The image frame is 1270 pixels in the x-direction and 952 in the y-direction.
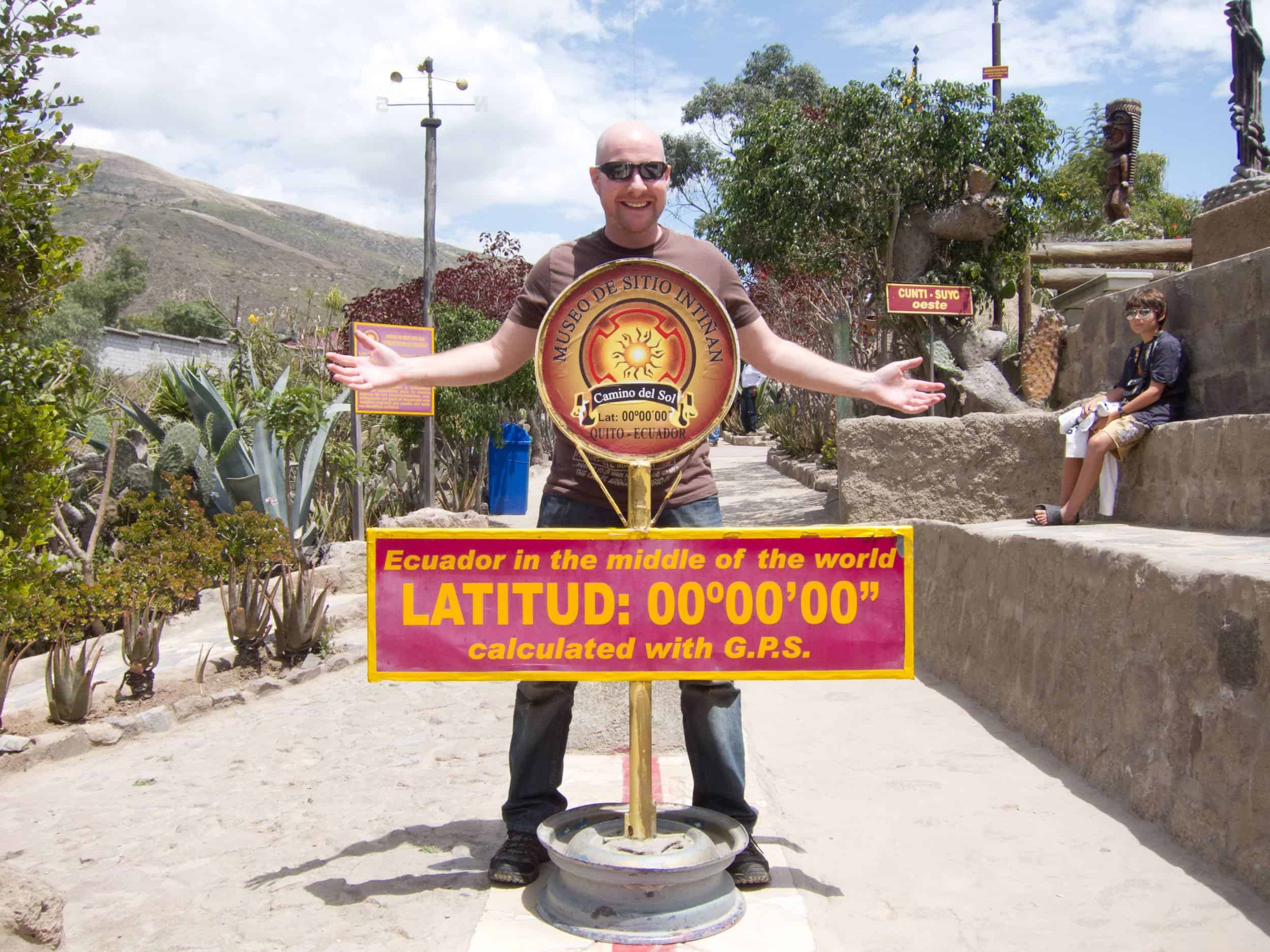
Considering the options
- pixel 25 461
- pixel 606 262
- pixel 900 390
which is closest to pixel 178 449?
pixel 25 461

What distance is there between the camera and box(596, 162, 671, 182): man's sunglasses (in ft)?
Answer: 7.97

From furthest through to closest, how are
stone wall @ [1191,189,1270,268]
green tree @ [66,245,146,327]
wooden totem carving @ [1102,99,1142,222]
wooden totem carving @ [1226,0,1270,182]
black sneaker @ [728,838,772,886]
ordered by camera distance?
green tree @ [66,245,146,327], wooden totem carving @ [1102,99,1142,222], wooden totem carving @ [1226,0,1270,182], stone wall @ [1191,189,1270,268], black sneaker @ [728,838,772,886]

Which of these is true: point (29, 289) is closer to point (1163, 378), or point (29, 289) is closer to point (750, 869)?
point (750, 869)

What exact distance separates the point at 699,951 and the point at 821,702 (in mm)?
2520

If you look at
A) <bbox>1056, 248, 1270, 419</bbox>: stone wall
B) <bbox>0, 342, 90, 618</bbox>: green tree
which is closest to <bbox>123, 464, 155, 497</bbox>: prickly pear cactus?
<bbox>0, 342, 90, 618</bbox>: green tree

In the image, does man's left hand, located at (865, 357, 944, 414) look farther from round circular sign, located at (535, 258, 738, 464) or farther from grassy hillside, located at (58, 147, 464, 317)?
grassy hillside, located at (58, 147, 464, 317)

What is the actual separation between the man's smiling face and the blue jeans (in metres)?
0.70

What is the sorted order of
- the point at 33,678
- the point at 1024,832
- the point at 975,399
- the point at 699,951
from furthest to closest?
the point at 975,399, the point at 33,678, the point at 1024,832, the point at 699,951

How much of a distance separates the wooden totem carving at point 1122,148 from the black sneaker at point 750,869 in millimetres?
12047

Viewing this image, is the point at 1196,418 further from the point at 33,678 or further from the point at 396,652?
the point at 33,678

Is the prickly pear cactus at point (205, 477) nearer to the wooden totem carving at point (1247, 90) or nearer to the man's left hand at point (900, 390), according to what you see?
the man's left hand at point (900, 390)

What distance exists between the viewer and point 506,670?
231 cm

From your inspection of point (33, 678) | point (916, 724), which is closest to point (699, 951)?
point (916, 724)

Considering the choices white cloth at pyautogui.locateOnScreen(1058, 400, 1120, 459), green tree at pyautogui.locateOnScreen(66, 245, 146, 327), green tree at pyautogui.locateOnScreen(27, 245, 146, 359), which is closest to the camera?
white cloth at pyautogui.locateOnScreen(1058, 400, 1120, 459)
